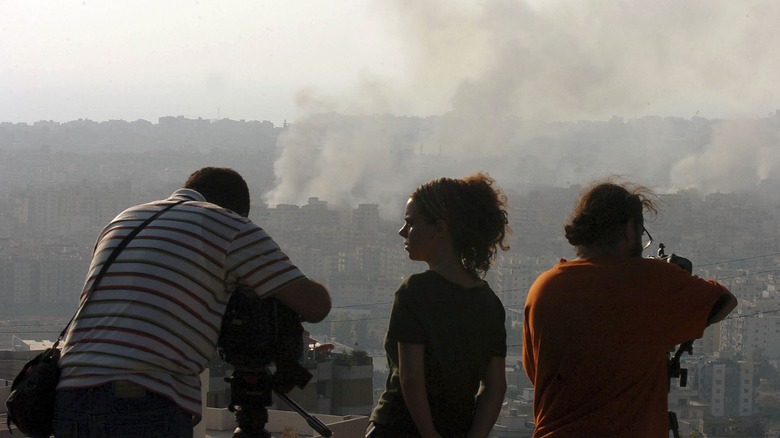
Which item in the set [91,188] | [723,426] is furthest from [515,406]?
[91,188]

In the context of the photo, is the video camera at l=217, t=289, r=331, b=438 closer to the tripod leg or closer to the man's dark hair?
the man's dark hair

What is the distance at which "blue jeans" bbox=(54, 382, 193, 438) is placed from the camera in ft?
9.37

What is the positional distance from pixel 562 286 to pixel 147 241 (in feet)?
3.82

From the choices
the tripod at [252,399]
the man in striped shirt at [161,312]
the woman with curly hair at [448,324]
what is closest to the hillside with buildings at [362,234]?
the woman with curly hair at [448,324]

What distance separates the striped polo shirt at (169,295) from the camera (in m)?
2.88

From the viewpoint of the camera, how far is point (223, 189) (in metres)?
3.27

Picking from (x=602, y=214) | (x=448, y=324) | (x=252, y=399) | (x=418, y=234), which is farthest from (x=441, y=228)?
(x=252, y=399)

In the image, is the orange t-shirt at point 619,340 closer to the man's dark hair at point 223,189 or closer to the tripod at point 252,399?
the tripod at point 252,399

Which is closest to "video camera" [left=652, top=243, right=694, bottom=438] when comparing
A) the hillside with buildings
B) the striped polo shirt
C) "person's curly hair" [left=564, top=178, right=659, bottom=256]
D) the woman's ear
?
"person's curly hair" [left=564, top=178, right=659, bottom=256]

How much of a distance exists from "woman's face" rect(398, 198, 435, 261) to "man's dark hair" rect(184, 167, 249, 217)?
48 centimetres

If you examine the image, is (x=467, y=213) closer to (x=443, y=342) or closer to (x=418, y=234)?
(x=418, y=234)

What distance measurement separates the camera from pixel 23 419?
115 inches

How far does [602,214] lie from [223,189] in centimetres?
109

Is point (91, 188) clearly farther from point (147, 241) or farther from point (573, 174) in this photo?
point (147, 241)
